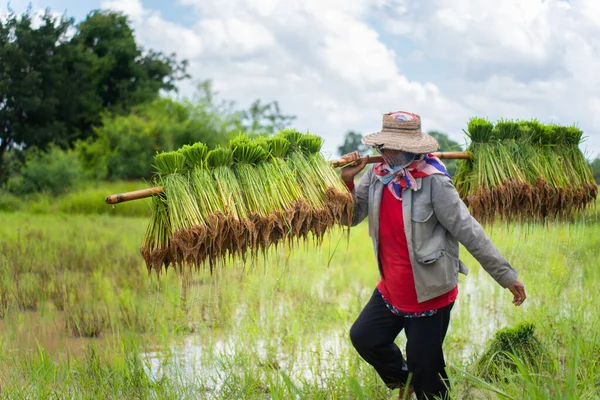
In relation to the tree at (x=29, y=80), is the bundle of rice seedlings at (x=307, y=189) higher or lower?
lower

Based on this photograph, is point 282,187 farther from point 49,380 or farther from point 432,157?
point 49,380

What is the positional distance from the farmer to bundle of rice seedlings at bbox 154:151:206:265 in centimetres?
97

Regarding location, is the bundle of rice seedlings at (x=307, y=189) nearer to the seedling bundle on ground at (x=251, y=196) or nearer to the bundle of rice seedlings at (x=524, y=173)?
the seedling bundle on ground at (x=251, y=196)

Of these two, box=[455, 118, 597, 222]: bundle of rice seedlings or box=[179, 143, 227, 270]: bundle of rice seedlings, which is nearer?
box=[179, 143, 227, 270]: bundle of rice seedlings

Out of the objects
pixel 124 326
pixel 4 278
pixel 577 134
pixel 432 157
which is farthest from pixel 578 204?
pixel 4 278

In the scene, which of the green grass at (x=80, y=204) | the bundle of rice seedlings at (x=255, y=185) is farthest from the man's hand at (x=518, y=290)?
the green grass at (x=80, y=204)

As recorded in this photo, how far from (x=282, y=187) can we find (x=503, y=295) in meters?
3.79

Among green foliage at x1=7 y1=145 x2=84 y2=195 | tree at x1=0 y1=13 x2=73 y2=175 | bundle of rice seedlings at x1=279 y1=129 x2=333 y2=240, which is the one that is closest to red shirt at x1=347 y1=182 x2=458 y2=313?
bundle of rice seedlings at x1=279 y1=129 x2=333 y2=240

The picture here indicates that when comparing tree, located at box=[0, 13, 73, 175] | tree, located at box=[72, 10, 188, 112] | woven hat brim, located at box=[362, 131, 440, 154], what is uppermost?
tree, located at box=[72, 10, 188, 112]

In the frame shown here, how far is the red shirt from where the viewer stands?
11.2 feet

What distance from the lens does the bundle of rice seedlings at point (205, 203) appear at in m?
3.41

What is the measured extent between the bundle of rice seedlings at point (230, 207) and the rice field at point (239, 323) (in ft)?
0.55

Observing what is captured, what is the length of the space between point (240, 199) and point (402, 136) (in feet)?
3.12

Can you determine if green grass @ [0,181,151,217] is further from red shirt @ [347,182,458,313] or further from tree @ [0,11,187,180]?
red shirt @ [347,182,458,313]
